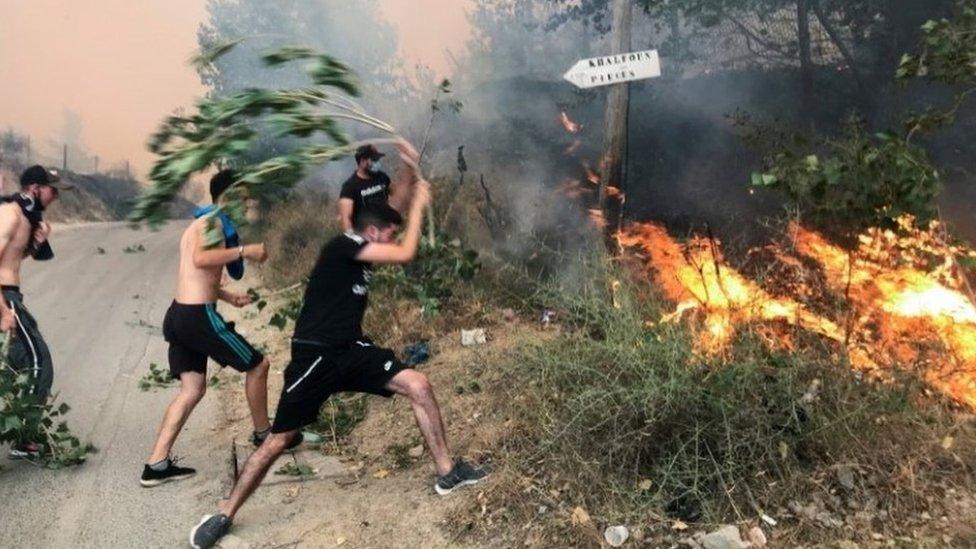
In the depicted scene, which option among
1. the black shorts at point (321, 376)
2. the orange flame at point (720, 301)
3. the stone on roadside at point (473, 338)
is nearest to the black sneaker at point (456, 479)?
the black shorts at point (321, 376)

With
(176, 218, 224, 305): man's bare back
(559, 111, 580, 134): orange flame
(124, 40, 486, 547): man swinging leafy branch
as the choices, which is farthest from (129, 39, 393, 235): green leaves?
(559, 111, 580, 134): orange flame

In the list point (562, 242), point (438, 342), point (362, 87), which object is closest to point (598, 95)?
point (562, 242)

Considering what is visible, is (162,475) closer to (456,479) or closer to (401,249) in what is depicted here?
(456,479)

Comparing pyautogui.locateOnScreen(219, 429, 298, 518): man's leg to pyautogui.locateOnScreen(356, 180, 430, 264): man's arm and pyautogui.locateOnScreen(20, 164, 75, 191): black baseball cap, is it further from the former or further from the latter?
pyautogui.locateOnScreen(20, 164, 75, 191): black baseball cap

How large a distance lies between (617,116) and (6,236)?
4.67m

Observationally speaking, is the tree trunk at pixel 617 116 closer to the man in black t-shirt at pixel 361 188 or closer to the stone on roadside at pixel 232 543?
the man in black t-shirt at pixel 361 188

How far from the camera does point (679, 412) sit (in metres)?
3.54

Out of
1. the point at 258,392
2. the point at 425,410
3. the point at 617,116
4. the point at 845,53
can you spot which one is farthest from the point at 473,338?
the point at 845,53

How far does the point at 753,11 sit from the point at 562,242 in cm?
446

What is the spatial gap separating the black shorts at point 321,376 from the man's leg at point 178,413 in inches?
33.4

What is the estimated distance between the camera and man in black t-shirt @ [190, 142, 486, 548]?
3.68 meters

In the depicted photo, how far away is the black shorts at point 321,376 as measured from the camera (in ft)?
12.2

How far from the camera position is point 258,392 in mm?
4496

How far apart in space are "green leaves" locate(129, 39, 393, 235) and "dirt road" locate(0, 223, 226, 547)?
1710 millimetres
